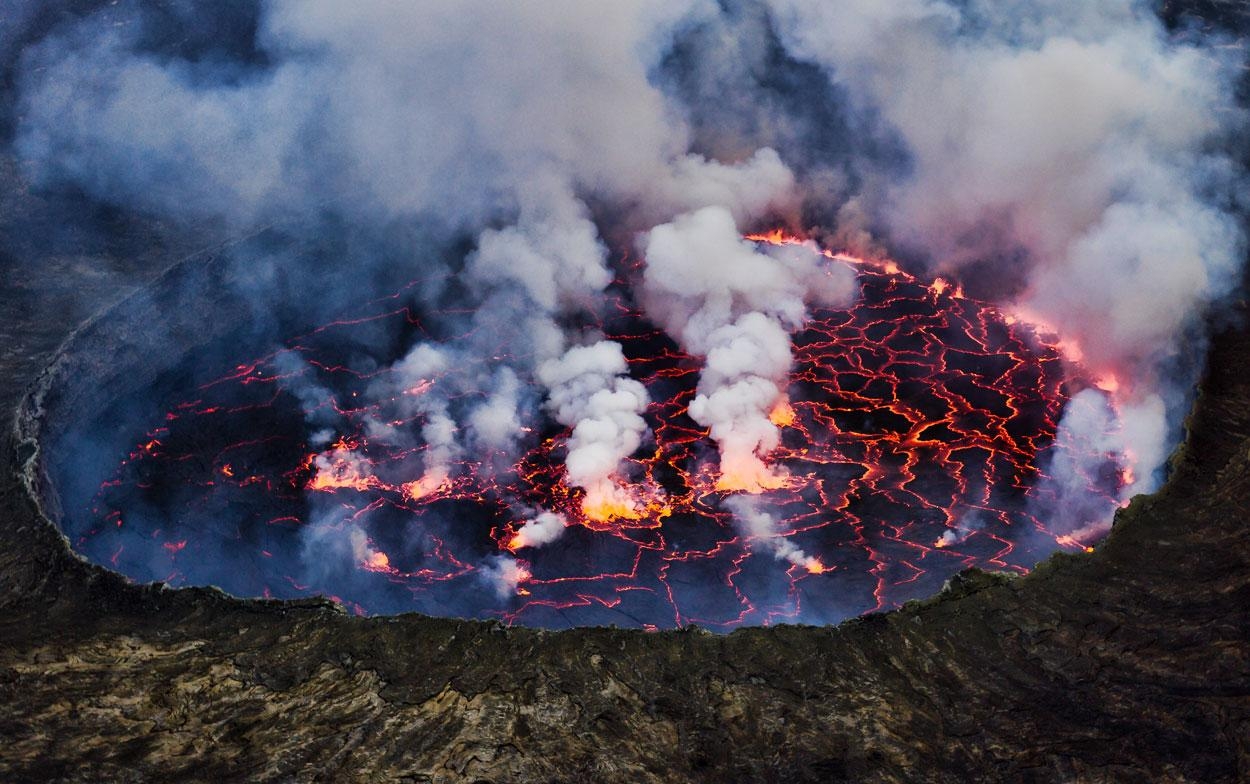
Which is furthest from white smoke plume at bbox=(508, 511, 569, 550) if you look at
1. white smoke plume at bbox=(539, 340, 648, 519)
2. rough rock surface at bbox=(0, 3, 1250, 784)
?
rough rock surface at bbox=(0, 3, 1250, 784)

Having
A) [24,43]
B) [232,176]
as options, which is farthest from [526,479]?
[24,43]

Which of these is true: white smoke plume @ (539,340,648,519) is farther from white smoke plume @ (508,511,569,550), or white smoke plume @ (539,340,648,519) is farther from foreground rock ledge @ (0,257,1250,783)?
foreground rock ledge @ (0,257,1250,783)

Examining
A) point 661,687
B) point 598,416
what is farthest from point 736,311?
point 661,687

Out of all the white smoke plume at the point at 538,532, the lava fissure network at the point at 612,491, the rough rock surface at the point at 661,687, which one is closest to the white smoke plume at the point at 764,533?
the lava fissure network at the point at 612,491

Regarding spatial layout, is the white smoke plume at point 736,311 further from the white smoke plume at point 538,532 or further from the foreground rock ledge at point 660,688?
the foreground rock ledge at point 660,688

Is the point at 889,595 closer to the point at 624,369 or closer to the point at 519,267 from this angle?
the point at 624,369

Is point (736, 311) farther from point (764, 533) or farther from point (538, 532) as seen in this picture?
point (538, 532)
